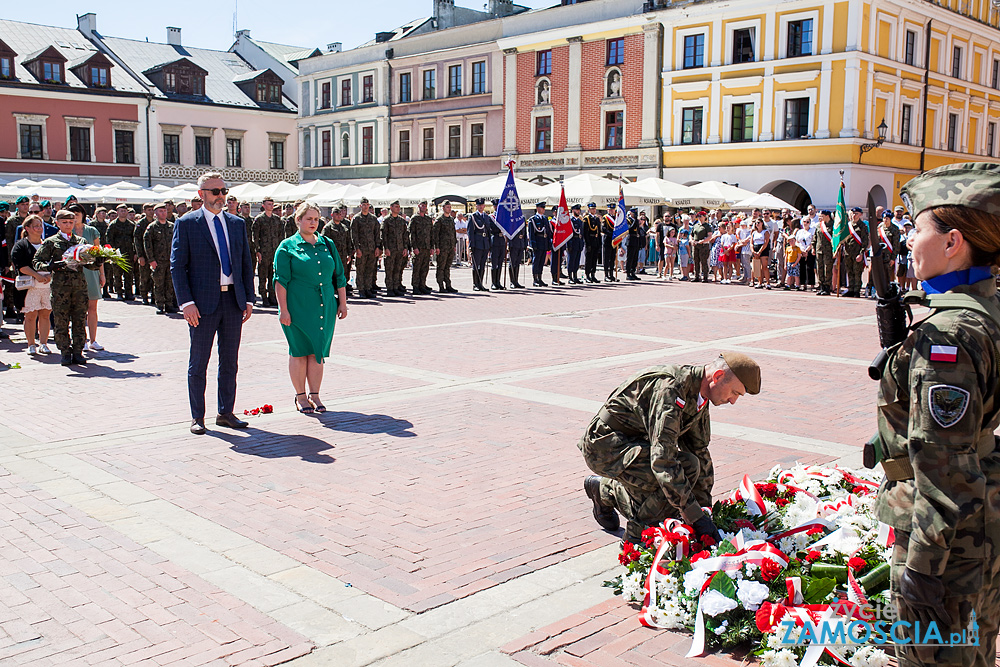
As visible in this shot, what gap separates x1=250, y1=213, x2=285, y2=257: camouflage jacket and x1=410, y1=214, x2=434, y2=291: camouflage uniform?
3212mm

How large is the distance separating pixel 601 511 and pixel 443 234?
54.2ft

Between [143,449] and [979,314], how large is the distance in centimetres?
602

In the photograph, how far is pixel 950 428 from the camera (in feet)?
7.89

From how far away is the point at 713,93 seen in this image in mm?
37375

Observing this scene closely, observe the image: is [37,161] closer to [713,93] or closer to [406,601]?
[713,93]

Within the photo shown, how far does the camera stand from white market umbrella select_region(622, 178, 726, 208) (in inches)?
1112

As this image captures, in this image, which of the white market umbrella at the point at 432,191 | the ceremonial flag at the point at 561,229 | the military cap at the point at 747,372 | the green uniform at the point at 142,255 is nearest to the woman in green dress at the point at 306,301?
the military cap at the point at 747,372

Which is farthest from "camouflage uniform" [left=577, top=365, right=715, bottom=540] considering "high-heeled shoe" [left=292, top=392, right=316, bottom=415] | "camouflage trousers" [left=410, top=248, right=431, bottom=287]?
"camouflage trousers" [left=410, top=248, right=431, bottom=287]

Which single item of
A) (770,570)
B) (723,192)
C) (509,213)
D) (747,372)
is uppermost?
(723,192)

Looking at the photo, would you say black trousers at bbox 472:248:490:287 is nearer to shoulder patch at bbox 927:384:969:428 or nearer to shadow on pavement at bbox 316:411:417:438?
shadow on pavement at bbox 316:411:417:438

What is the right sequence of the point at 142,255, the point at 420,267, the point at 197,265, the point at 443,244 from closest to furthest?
the point at 197,265 → the point at 142,255 → the point at 420,267 → the point at 443,244

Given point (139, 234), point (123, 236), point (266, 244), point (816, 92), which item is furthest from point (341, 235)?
point (816, 92)

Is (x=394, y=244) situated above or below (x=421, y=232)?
below

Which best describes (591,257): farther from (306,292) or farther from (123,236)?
(306,292)
